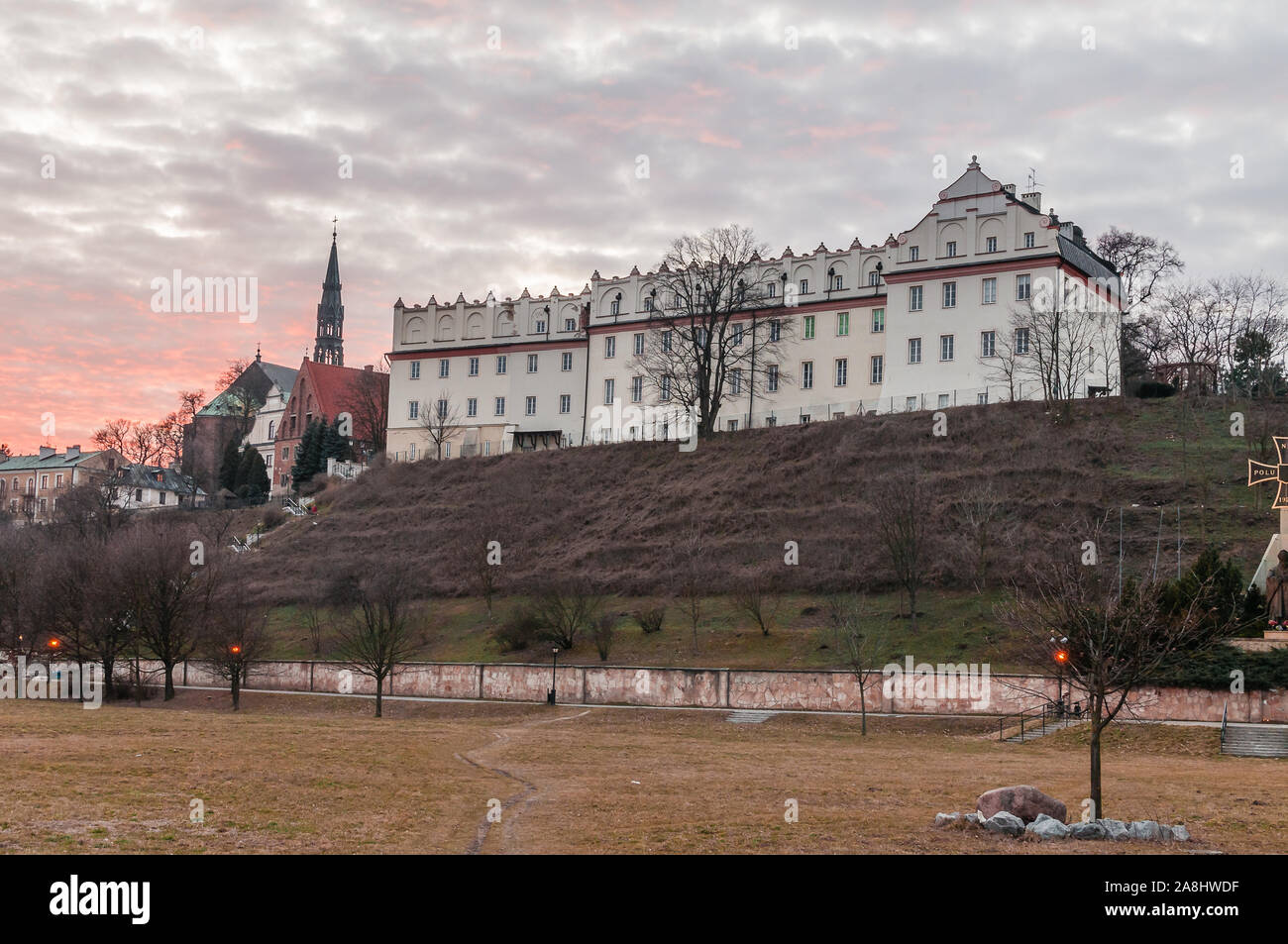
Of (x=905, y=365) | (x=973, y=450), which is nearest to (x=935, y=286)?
(x=905, y=365)

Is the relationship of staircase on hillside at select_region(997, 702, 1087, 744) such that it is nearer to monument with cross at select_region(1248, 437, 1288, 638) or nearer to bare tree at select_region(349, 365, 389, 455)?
monument with cross at select_region(1248, 437, 1288, 638)

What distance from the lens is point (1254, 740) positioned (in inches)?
1249

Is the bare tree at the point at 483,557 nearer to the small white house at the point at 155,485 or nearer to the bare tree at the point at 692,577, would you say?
the bare tree at the point at 692,577

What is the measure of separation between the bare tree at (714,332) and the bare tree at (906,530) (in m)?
24.5

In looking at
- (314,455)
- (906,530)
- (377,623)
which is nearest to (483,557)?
(377,623)

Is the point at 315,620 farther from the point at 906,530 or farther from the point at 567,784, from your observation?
the point at 567,784

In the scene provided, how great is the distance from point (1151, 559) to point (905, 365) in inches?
1127

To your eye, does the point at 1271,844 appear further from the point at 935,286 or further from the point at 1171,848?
the point at 935,286

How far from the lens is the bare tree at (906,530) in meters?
48.2

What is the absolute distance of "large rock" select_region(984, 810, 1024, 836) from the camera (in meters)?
16.9

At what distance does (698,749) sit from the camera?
31453 mm

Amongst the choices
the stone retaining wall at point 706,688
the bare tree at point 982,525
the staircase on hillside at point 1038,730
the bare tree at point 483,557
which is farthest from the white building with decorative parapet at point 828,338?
the staircase on hillside at point 1038,730

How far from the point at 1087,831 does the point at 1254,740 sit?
18383mm

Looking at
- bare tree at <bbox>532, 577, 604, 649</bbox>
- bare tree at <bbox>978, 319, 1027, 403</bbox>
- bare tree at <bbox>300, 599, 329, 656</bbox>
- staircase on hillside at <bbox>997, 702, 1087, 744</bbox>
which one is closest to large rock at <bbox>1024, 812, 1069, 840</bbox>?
staircase on hillside at <bbox>997, 702, 1087, 744</bbox>
